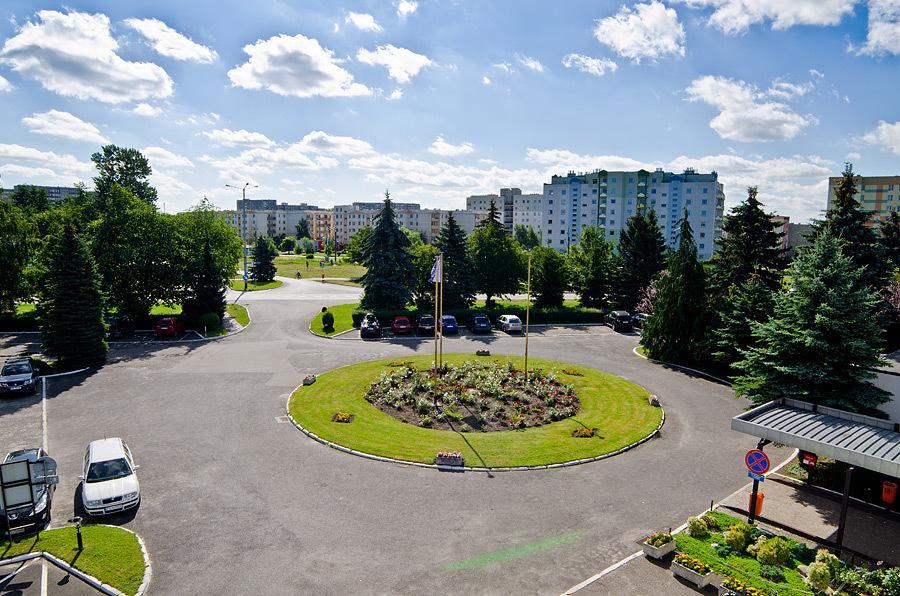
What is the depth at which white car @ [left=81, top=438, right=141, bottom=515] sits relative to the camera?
15.2 meters

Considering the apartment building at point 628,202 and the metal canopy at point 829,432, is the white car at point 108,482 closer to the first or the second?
the metal canopy at point 829,432

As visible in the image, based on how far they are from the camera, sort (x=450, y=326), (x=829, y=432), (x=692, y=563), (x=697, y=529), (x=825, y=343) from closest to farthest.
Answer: (x=692, y=563) → (x=697, y=529) → (x=829, y=432) → (x=825, y=343) → (x=450, y=326)

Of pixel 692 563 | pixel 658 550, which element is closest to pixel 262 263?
pixel 658 550

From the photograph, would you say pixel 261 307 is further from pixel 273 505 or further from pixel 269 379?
pixel 273 505

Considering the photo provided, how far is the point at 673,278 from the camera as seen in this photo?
112 feet

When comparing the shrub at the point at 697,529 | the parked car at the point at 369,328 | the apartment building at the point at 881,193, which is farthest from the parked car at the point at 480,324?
the apartment building at the point at 881,193

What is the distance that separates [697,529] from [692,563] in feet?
5.87

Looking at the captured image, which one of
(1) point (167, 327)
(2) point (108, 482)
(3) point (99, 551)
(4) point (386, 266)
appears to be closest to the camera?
(3) point (99, 551)

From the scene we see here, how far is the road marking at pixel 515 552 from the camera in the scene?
42.4 ft

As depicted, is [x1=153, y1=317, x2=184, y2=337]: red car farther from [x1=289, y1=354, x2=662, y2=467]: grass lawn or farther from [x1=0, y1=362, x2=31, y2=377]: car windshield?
[x1=289, y1=354, x2=662, y2=467]: grass lawn

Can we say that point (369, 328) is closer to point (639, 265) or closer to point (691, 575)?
point (639, 265)

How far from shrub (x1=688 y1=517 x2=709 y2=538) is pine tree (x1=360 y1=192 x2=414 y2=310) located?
117 ft

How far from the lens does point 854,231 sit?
28062mm

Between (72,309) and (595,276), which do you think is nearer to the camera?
(72,309)
